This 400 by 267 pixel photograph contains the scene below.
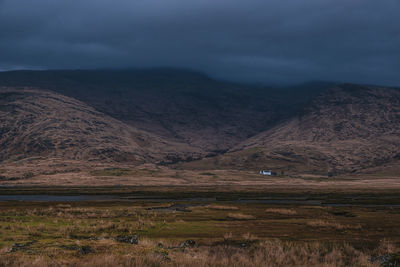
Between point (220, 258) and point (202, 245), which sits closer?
point (220, 258)

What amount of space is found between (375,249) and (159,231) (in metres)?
17.0

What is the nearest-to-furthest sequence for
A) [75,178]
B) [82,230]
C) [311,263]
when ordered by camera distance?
1. [311,263]
2. [82,230]
3. [75,178]

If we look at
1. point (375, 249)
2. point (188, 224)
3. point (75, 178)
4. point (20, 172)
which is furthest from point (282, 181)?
point (375, 249)

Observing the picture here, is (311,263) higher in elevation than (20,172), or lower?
higher

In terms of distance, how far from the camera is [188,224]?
127ft

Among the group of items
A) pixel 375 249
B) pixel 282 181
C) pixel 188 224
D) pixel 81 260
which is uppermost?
→ pixel 81 260

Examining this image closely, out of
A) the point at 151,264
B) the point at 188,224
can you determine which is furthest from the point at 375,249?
the point at 188,224

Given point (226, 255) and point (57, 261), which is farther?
point (226, 255)

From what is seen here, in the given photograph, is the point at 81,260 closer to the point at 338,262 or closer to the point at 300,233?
the point at 338,262

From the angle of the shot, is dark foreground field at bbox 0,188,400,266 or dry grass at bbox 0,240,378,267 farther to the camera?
dark foreground field at bbox 0,188,400,266

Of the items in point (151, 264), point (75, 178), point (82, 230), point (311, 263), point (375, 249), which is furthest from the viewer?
point (75, 178)

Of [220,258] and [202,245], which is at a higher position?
[220,258]

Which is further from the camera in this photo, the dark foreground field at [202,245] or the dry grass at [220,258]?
the dark foreground field at [202,245]

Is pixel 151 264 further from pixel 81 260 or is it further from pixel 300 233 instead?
pixel 300 233
